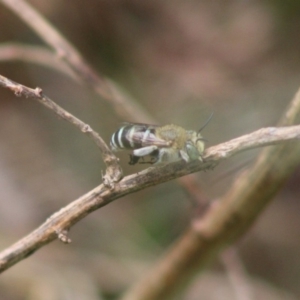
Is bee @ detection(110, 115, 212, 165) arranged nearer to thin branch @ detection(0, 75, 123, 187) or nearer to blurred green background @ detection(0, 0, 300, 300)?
thin branch @ detection(0, 75, 123, 187)

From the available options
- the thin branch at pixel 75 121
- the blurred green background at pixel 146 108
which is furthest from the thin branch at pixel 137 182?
the blurred green background at pixel 146 108

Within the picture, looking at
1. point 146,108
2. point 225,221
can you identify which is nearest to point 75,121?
point 225,221

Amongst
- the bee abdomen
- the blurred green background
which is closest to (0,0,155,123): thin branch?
the blurred green background

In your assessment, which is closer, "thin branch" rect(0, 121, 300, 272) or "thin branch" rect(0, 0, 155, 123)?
"thin branch" rect(0, 121, 300, 272)

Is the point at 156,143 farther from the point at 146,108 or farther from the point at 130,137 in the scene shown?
the point at 146,108

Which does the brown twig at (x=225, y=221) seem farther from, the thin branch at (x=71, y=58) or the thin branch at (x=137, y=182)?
the thin branch at (x=71, y=58)
